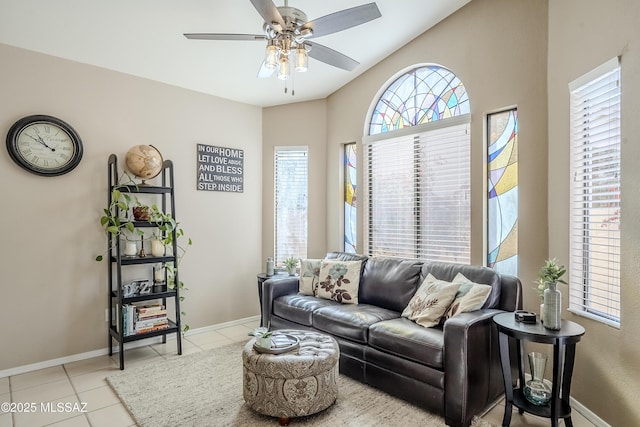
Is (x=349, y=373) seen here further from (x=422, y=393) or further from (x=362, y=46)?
(x=362, y=46)

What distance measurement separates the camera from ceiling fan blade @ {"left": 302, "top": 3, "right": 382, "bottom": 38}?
2.01 m

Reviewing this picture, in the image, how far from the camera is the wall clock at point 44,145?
3.02m

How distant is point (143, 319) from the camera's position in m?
3.36

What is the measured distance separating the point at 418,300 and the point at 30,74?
381cm

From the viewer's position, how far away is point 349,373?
286cm

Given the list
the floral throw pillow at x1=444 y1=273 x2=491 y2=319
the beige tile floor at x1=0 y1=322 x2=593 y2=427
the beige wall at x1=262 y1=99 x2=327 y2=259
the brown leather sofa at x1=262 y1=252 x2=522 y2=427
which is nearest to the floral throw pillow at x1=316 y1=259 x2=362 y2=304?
the brown leather sofa at x1=262 y1=252 x2=522 y2=427

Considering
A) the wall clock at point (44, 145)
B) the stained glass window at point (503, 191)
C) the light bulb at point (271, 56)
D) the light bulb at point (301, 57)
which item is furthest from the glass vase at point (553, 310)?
the wall clock at point (44, 145)

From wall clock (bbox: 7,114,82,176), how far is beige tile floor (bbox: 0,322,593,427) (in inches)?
68.1

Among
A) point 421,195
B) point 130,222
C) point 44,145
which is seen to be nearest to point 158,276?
point 130,222

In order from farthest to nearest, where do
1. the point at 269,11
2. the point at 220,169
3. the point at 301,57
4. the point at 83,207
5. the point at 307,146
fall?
the point at 307,146 → the point at 220,169 → the point at 83,207 → the point at 301,57 → the point at 269,11

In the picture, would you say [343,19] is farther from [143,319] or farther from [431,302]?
[143,319]

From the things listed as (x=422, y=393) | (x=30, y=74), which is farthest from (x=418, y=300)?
(x=30, y=74)

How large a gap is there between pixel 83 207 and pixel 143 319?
1.20 metres

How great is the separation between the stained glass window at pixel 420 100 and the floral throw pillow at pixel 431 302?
1.63 meters
